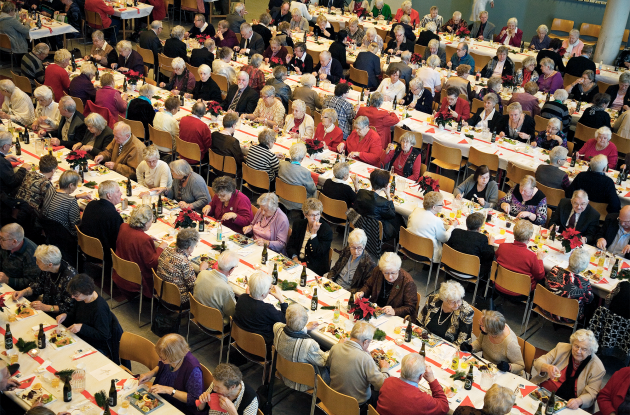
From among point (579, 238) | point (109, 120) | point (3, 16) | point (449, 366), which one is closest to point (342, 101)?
point (109, 120)

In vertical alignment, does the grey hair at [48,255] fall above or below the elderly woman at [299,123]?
below

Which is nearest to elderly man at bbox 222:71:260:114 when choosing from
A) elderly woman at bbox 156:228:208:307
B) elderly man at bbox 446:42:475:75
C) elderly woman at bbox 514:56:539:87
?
elderly man at bbox 446:42:475:75

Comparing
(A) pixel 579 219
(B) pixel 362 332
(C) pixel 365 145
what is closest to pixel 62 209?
(B) pixel 362 332

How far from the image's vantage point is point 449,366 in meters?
5.89

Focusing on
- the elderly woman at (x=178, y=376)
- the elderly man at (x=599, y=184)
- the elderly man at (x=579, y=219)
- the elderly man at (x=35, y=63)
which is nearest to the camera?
the elderly woman at (x=178, y=376)

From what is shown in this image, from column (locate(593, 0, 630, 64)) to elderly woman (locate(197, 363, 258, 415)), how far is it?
13490 millimetres

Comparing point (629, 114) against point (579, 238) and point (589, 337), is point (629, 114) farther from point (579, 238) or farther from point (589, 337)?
point (589, 337)

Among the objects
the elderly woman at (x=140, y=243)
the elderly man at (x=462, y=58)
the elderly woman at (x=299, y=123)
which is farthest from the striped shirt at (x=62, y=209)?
the elderly man at (x=462, y=58)

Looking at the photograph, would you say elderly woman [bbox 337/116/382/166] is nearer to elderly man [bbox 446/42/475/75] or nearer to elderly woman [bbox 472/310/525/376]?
elderly woman [bbox 472/310/525/376]

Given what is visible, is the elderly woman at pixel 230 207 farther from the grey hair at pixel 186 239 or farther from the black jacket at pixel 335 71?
the black jacket at pixel 335 71

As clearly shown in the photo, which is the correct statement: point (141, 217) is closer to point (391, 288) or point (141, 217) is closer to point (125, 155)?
point (125, 155)

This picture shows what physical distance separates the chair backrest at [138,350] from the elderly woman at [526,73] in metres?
9.80

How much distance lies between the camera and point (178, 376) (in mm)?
5434

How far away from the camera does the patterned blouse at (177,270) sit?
6.77 meters
